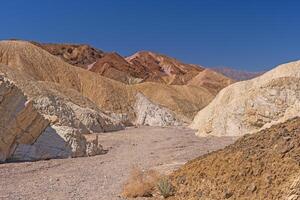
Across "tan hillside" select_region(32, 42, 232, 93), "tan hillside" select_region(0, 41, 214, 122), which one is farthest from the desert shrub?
"tan hillside" select_region(32, 42, 232, 93)

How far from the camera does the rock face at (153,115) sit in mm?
61963

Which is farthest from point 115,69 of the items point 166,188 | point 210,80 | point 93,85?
point 166,188

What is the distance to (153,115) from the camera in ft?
213

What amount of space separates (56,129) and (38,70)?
192ft

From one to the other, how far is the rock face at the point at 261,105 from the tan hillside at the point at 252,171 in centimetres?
1564

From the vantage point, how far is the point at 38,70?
77625 mm

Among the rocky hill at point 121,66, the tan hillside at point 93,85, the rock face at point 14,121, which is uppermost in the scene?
the rocky hill at point 121,66

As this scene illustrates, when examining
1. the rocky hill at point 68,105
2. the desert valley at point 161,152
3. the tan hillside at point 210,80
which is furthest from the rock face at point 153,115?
the tan hillside at point 210,80

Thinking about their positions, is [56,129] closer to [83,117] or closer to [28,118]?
[28,118]

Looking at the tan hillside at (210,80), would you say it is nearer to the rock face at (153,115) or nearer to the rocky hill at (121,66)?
the rocky hill at (121,66)

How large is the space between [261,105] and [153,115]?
37.9 m

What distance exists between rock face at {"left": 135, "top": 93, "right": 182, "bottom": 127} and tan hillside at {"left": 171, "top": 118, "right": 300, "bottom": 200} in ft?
166

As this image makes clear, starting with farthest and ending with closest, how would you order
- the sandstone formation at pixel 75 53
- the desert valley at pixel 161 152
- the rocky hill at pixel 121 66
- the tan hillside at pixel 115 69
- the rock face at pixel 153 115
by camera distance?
1. the sandstone formation at pixel 75 53
2. the rocky hill at pixel 121 66
3. the tan hillside at pixel 115 69
4. the rock face at pixel 153 115
5. the desert valley at pixel 161 152

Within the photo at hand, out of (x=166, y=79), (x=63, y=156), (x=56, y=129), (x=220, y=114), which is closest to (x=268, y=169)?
(x=63, y=156)
